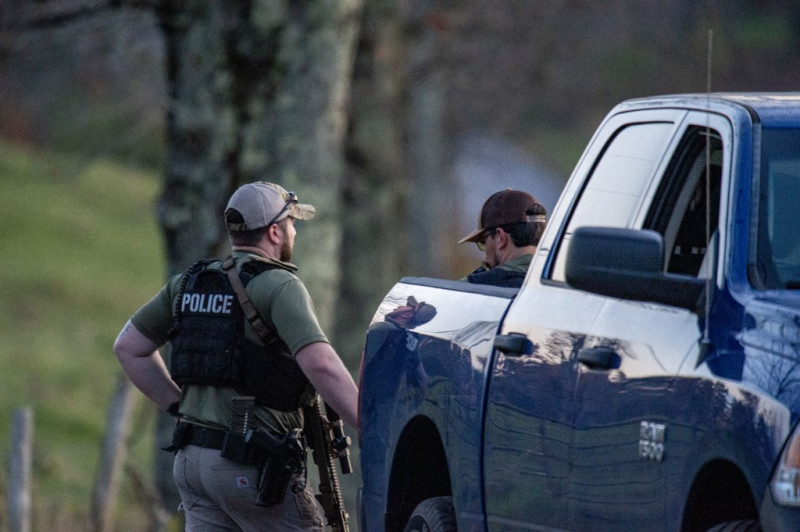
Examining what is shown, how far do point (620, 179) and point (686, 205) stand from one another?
0.35 m

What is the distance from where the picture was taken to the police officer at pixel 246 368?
6500mm

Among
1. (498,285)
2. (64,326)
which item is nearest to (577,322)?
(498,285)

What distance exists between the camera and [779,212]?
4.70 metres

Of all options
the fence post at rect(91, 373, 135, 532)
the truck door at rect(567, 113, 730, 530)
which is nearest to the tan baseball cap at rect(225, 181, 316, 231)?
the truck door at rect(567, 113, 730, 530)

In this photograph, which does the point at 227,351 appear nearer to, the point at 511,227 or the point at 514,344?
the point at 511,227

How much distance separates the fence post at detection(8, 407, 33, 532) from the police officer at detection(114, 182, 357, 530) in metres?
4.13

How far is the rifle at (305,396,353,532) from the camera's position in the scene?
22.5ft

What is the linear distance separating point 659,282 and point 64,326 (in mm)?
29098

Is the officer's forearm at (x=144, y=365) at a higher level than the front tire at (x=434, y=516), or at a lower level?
higher

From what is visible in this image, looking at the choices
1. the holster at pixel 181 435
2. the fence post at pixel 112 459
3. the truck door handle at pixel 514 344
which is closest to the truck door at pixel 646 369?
the truck door handle at pixel 514 344

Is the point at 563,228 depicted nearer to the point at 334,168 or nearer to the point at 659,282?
the point at 659,282

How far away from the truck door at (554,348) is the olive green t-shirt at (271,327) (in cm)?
101

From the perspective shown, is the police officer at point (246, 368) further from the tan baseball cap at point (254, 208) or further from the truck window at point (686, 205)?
the truck window at point (686, 205)

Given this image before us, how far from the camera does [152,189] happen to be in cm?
5225
